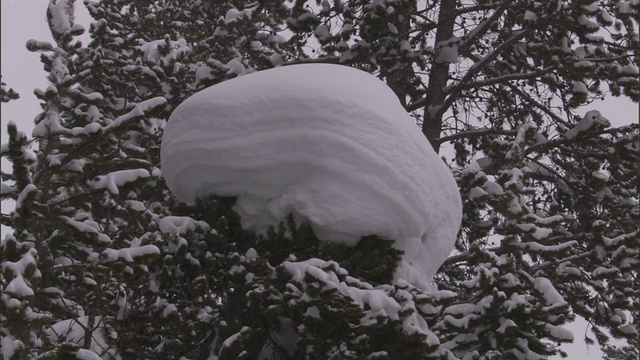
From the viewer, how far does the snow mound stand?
4.44 meters

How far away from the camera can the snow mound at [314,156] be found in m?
4.44

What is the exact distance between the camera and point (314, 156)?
443 cm

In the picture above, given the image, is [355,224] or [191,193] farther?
[191,193]

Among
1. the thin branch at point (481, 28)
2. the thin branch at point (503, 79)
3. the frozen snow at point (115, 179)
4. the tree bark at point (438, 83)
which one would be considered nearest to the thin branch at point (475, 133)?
the tree bark at point (438, 83)

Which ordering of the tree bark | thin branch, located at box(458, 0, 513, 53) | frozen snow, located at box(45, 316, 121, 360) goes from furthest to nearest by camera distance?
1. the tree bark
2. thin branch, located at box(458, 0, 513, 53)
3. frozen snow, located at box(45, 316, 121, 360)

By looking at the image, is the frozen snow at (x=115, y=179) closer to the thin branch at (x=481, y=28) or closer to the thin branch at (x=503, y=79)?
the thin branch at (x=503, y=79)

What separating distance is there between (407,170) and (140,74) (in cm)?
473

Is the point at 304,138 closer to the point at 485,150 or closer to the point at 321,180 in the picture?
the point at 321,180

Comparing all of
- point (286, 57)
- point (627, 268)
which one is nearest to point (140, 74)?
point (286, 57)

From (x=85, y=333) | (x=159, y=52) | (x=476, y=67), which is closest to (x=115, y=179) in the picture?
(x=85, y=333)

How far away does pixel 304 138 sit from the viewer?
4438 mm

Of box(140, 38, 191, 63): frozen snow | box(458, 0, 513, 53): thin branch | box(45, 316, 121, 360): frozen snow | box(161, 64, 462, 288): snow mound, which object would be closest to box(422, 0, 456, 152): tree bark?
box(458, 0, 513, 53): thin branch

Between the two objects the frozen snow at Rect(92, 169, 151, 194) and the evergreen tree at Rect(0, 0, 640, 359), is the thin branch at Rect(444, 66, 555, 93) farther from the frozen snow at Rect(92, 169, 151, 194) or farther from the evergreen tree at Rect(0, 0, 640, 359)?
the frozen snow at Rect(92, 169, 151, 194)

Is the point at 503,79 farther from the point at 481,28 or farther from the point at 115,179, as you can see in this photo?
the point at 115,179
